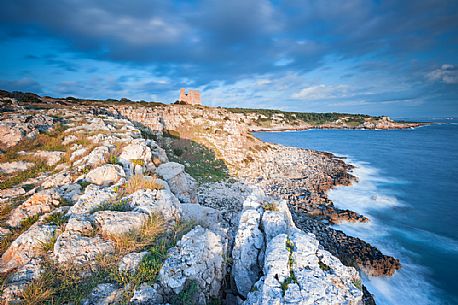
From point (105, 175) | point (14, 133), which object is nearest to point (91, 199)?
point (105, 175)

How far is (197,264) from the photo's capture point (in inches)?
228

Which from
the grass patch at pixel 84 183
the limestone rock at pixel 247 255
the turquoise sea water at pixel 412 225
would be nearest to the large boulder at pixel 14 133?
the grass patch at pixel 84 183

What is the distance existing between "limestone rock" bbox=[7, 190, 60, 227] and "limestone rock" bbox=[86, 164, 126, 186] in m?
1.47

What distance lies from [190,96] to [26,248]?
67485mm

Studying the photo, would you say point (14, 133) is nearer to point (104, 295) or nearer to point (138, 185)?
point (138, 185)

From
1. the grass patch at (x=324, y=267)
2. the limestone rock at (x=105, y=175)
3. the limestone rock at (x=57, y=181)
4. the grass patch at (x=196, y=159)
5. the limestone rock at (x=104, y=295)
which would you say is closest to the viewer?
the limestone rock at (x=104, y=295)

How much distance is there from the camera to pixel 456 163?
42844mm

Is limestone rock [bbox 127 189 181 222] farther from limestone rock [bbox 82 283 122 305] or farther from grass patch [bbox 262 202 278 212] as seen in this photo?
grass patch [bbox 262 202 278 212]

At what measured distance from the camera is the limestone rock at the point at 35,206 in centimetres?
652

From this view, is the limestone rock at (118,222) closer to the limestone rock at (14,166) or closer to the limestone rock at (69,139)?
the limestone rock at (14,166)

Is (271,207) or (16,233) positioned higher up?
(16,233)

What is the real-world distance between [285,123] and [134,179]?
456 ft

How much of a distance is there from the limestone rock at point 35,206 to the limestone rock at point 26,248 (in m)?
1.42

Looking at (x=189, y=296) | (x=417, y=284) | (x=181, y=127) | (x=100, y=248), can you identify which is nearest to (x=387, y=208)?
(x=417, y=284)
